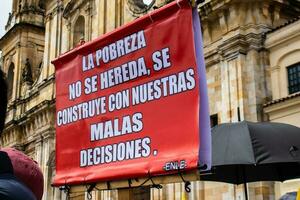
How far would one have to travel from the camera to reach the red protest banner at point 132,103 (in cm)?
347

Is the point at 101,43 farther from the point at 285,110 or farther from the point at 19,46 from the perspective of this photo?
the point at 19,46

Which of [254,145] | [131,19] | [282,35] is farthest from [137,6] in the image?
[254,145]

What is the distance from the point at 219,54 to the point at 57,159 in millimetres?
10602

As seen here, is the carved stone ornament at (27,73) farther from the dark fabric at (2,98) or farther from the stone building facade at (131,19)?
the dark fabric at (2,98)

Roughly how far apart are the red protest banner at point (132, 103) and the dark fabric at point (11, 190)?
6.73 feet

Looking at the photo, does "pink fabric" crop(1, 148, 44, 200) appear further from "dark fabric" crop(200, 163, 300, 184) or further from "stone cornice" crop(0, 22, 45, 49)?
"stone cornice" crop(0, 22, 45, 49)

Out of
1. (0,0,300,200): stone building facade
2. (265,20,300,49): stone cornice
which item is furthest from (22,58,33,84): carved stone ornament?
(265,20,300,49): stone cornice

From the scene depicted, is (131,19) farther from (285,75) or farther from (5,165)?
(5,165)

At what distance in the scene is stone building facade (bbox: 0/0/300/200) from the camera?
1349cm

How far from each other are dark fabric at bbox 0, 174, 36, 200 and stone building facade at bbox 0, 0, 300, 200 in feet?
23.0

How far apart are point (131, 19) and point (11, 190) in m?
18.5

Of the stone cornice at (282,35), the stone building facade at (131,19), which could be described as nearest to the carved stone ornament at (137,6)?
the stone building facade at (131,19)

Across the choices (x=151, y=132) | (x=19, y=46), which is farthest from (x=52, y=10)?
(x=151, y=132)

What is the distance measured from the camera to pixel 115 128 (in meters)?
3.94
